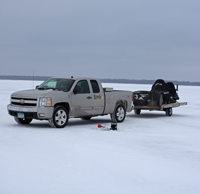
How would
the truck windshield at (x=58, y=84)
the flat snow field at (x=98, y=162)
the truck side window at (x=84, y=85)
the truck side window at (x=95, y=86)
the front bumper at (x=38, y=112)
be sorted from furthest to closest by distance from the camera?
the truck side window at (x=95, y=86) → the truck side window at (x=84, y=85) → the truck windshield at (x=58, y=84) → the front bumper at (x=38, y=112) → the flat snow field at (x=98, y=162)

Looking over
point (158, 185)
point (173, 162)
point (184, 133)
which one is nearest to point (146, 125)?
point (184, 133)

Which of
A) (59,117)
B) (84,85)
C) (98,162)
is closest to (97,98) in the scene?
(84,85)

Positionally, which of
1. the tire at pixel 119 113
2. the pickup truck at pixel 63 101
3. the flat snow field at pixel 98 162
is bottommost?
the flat snow field at pixel 98 162

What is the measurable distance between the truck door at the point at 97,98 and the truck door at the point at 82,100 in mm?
226

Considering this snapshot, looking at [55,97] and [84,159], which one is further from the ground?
[55,97]

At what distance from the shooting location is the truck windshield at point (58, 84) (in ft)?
46.3

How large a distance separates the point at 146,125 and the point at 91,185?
948 cm

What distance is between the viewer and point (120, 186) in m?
6.11

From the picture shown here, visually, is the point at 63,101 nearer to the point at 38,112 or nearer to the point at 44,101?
the point at 44,101

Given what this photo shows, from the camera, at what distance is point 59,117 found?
1348 centimetres

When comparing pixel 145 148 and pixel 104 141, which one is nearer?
pixel 145 148

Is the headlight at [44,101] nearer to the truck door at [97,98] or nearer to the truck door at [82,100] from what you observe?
the truck door at [82,100]

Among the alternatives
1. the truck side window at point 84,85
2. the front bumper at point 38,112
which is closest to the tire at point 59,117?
the front bumper at point 38,112

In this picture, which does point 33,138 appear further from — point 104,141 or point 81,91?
point 81,91
